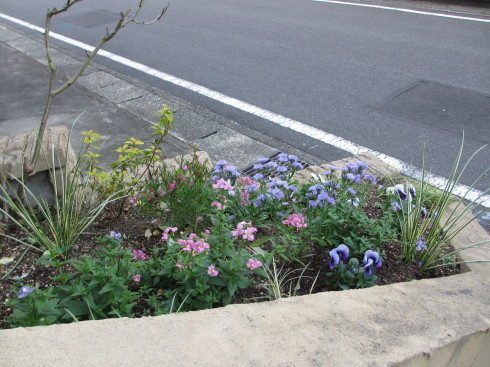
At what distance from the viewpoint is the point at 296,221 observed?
7.71 ft

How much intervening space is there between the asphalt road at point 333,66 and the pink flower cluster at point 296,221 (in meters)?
1.95

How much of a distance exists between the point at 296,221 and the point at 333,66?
4285 mm

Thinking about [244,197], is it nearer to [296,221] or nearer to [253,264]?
[296,221]

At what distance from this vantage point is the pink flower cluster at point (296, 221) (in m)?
2.33

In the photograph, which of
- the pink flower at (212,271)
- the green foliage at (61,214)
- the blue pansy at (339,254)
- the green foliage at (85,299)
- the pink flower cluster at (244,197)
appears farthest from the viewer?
the pink flower cluster at (244,197)

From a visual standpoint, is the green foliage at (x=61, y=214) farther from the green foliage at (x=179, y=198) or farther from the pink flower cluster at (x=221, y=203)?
the pink flower cluster at (x=221, y=203)

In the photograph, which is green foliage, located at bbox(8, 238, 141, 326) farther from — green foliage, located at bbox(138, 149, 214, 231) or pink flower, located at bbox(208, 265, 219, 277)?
green foliage, located at bbox(138, 149, 214, 231)

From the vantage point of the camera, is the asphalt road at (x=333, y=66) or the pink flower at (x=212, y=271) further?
the asphalt road at (x=333, y=66)

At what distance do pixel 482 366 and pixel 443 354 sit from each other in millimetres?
340

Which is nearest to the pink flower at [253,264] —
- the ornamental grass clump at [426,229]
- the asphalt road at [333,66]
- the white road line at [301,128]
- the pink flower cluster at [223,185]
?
the pink flower cluster at [223,185]

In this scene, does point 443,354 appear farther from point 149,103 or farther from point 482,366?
point 149,103

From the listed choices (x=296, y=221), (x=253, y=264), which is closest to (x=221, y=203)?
(x=296, y=221)

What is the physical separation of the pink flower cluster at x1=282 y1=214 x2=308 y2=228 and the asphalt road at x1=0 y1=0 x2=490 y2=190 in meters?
1.95

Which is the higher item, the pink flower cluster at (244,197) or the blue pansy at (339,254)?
the pink flower cluster at (244,197)
